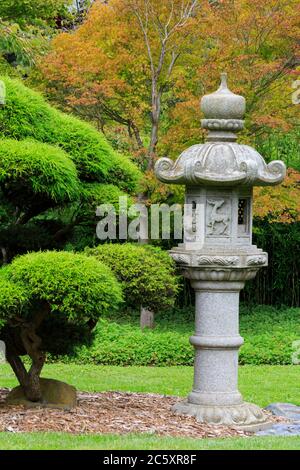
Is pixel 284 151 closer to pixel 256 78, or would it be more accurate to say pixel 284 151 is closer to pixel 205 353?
pixel 256 78

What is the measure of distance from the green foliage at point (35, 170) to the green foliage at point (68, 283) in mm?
537

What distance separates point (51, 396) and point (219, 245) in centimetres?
178

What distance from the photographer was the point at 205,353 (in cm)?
693

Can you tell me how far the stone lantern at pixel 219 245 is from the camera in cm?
671

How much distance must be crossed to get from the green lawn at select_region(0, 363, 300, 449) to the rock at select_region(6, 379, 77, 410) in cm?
100

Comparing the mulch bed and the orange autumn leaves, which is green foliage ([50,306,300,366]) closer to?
the orange autumn leaves

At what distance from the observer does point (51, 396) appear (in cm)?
709

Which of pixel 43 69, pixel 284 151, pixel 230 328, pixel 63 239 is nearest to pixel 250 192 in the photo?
pixel 230 328

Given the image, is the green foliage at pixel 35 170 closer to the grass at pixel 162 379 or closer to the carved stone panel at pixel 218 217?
the carved stone panel at pixel 218 217

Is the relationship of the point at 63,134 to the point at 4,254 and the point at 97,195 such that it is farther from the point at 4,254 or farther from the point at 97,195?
the point at 4,254

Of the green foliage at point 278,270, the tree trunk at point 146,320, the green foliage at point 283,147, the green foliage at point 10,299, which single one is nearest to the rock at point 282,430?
the green foliage at point 10,299

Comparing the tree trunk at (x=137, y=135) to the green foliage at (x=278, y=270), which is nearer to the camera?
the tree trunk at (x=137, y=135)

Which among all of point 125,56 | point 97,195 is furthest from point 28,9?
point 97,195

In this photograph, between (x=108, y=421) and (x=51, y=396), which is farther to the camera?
(x=51, y=396)
